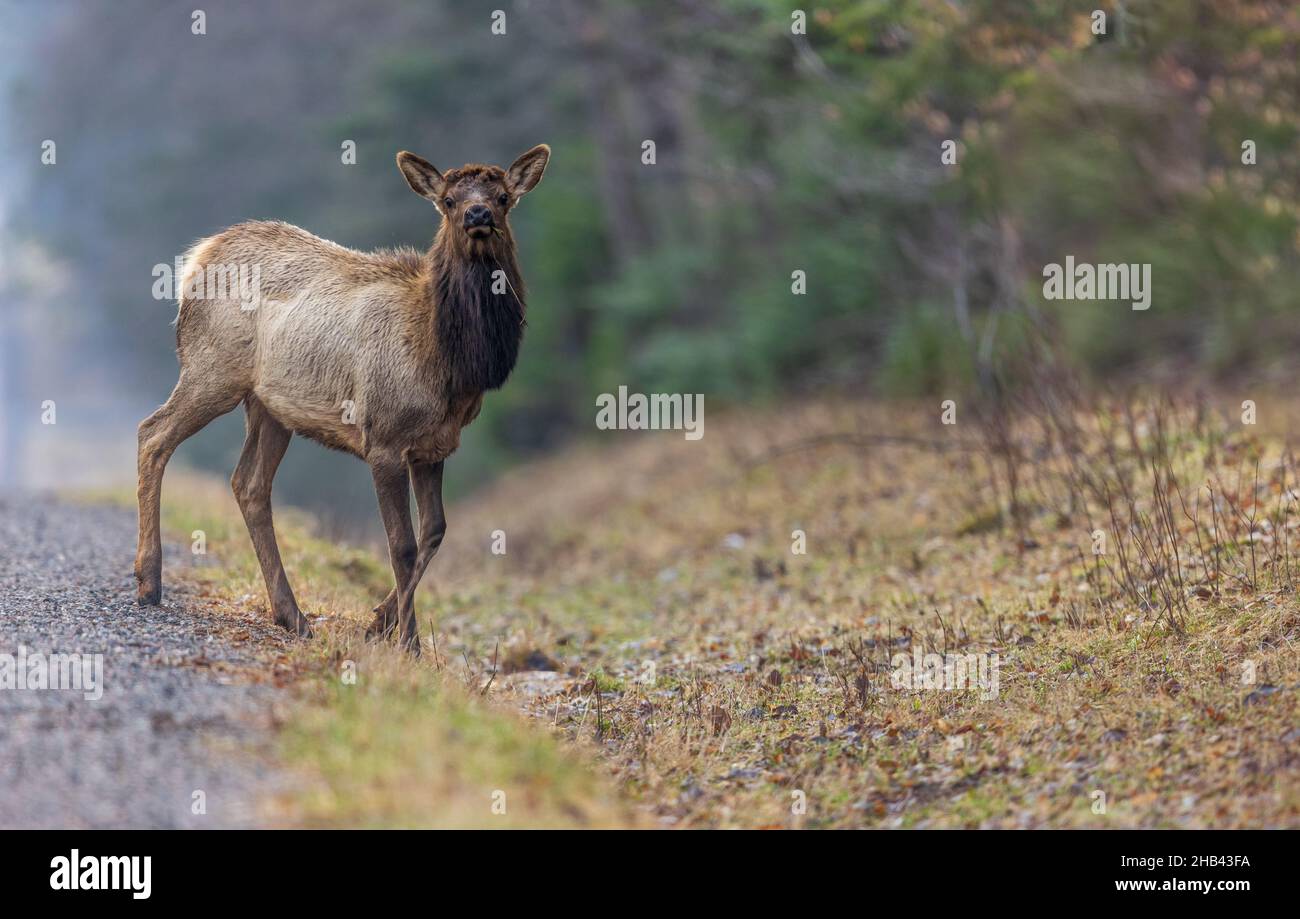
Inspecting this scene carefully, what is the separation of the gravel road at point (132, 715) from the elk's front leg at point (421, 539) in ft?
2.21

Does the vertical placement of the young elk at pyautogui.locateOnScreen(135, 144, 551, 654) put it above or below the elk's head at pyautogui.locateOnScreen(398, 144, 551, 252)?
below

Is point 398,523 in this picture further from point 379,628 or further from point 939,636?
point 939,636

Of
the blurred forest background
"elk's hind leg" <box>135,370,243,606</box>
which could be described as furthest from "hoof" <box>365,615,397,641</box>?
the blurred forest background

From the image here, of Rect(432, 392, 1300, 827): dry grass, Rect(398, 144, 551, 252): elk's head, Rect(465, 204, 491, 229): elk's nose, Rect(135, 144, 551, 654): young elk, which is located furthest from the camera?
Rect(135, 144, 551, 654): young elk

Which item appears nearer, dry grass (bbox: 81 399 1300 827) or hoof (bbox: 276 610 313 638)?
dry grass (bbox: 81 399 1300 827)

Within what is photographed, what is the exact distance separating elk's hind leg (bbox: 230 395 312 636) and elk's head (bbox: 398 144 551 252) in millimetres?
1848

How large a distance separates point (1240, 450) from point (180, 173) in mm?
33645

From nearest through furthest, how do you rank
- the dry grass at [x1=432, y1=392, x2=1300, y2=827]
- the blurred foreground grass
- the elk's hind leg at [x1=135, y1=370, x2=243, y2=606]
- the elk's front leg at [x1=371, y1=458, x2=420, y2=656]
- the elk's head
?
the blurred foreground grass < the dry grass at [x1=432, y1=392, x2=1300, y2=827] < the elk's head < the elk's front leg at [x1=371, y1=458, x2=420, y2=656] < the elk's hind leg at [x1=135, y1=370, x2=243, y2=606]

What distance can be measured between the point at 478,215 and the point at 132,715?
344 centimetres

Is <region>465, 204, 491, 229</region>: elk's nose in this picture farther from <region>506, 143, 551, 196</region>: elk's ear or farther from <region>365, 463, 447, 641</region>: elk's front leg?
<region>365, 463, 447, 641</region>: elk's front leg

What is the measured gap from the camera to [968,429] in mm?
15141

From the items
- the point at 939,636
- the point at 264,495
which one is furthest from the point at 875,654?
the point at 264,495

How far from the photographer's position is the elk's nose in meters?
8.20
